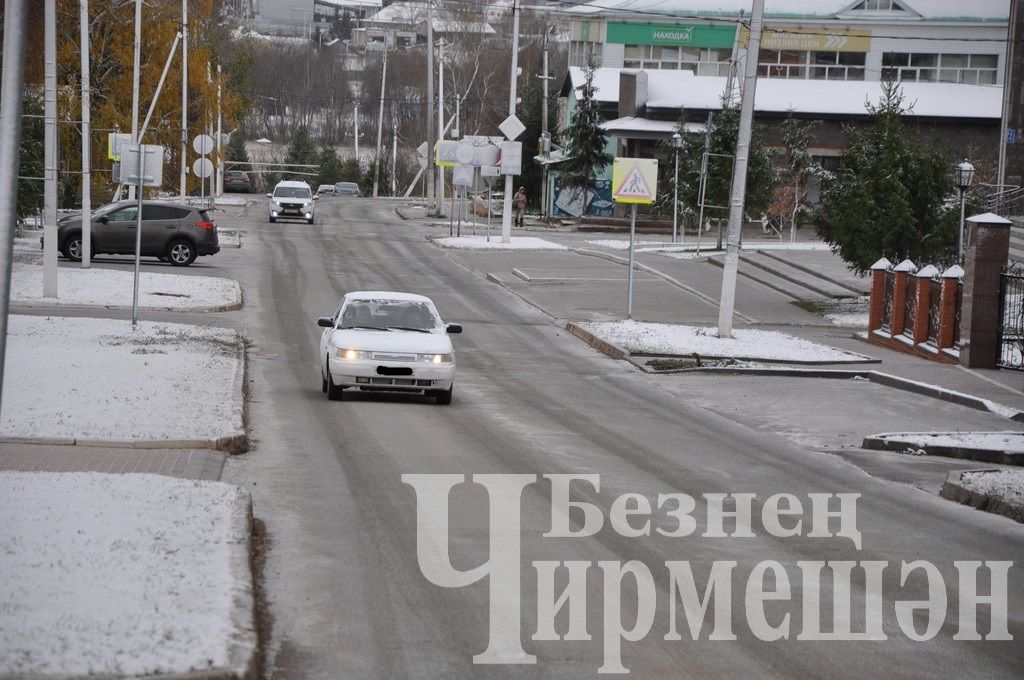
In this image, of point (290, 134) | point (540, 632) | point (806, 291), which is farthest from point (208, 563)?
point (290, 134)

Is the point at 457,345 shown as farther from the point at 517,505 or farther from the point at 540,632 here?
the point at 540,632

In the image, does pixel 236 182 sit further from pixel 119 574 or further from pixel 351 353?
pixel 119 574

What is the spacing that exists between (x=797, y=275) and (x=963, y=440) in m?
26.0

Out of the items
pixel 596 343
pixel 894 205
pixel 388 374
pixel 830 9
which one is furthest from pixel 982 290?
pixel 830 9

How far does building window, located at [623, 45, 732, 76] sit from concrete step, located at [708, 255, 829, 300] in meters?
41.7

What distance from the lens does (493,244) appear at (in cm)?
4797

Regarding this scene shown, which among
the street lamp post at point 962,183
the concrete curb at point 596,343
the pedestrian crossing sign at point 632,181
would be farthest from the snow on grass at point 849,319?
the concrete curb at point 596,343

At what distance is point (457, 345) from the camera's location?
2597 cm

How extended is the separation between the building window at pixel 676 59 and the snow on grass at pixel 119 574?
7725 centimetres

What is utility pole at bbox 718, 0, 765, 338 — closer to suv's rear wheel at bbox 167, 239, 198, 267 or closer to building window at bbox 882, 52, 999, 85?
suv's rear wheel at bbox 167, 239, 198, 267

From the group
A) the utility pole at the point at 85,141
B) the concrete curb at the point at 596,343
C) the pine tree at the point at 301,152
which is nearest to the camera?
the concrete curb at the point at 596,343

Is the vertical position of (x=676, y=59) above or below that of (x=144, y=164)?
above

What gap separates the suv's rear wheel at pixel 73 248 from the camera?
36.3 meters

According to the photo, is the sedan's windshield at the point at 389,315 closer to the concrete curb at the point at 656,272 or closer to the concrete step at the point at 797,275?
the concrete curb at the point at 656,272
